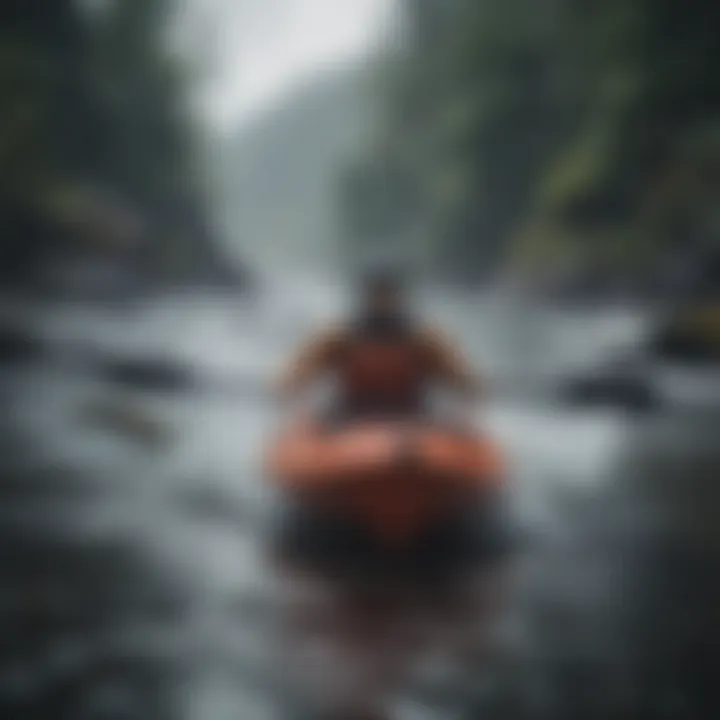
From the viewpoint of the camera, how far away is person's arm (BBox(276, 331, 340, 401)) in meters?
2.34

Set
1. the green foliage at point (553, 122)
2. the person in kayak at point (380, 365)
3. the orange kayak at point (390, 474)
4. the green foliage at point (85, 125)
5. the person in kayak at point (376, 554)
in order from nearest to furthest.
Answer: the person in kayak at point (376, 554) → the orange kayak at point (390, 474) → the person in kayak at point (380, 365) → the green foliage at point (553, 122) → the green foliage at point (85, 125)

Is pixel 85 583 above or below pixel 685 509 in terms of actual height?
below

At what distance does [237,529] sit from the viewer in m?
2.35

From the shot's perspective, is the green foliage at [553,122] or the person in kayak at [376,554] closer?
the person in kayak at [376,554]

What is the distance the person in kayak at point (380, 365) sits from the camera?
2309mm

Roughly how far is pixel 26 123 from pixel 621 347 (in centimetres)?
229

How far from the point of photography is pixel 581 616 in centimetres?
179

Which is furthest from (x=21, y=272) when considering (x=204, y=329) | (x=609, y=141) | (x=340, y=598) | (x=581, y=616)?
(x=581, y=616)

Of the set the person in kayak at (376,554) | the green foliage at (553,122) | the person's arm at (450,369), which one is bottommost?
the person in kayak at (376,554)

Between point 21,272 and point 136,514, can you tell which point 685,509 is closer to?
point 136,514

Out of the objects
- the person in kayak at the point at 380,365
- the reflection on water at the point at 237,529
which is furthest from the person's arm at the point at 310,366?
the reflection on water at the point at 237,529

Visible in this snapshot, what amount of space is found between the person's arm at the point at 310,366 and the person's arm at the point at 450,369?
0.21m

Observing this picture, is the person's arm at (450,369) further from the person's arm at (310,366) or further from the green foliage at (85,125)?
the green foliage at (85,125)

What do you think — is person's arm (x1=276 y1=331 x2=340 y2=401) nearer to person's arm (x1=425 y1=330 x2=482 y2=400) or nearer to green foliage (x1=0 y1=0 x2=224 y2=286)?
person's arm (x1=425 y1=330 x2=482 y2=400)
